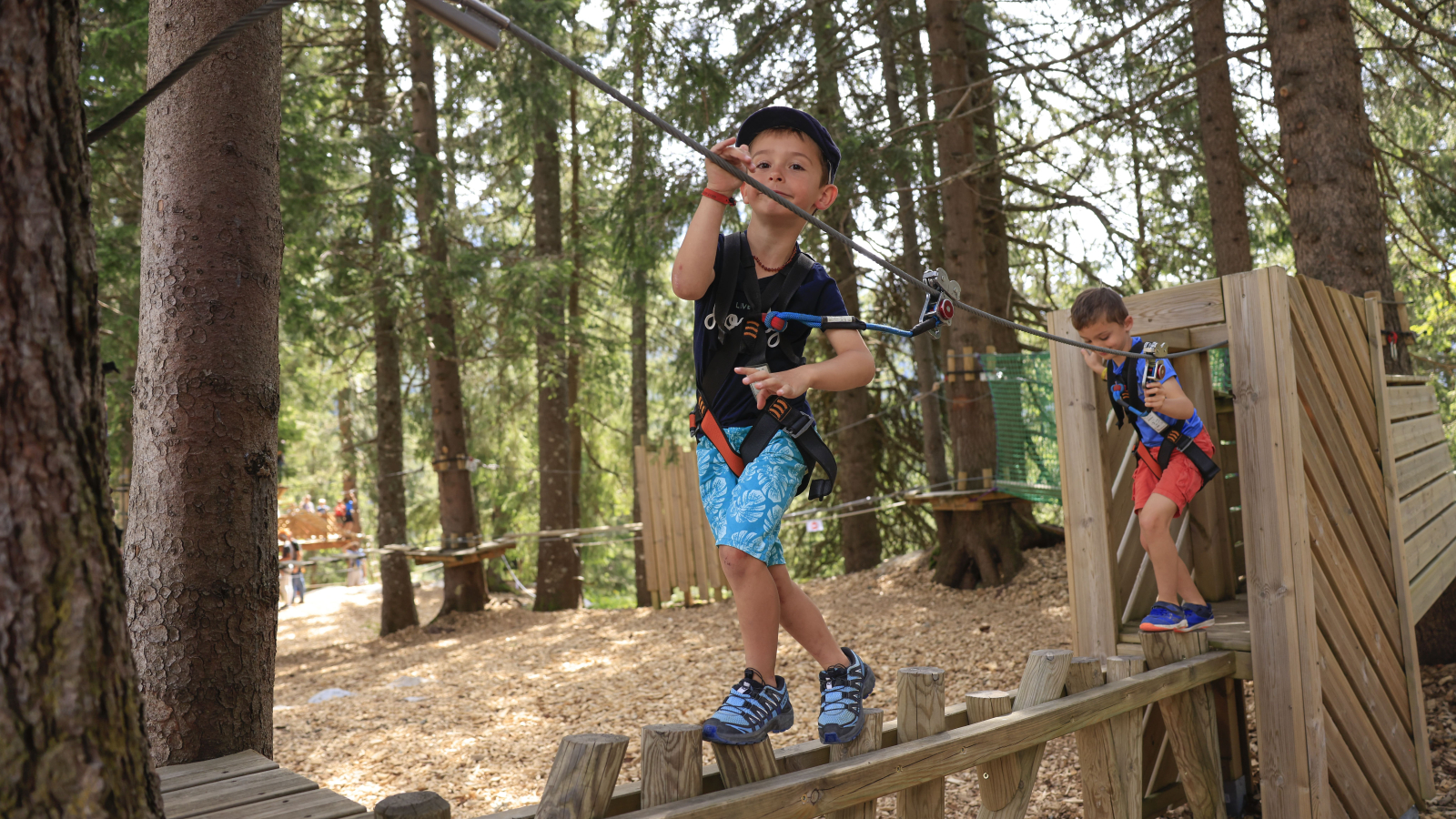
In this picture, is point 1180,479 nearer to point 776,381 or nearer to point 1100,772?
point 1100,772

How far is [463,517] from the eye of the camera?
1138 cm

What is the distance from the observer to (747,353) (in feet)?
8.00

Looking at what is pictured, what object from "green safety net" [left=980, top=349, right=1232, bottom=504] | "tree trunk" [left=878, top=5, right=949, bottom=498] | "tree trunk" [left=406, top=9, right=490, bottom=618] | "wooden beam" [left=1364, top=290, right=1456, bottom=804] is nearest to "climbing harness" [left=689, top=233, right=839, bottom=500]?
"wooden beam" [left=1364, top=290, right=1456, bottom=804]

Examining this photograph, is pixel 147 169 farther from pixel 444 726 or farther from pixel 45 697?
pixel 444 726

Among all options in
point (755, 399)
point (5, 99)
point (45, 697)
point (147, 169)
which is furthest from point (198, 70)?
point (45, 697)

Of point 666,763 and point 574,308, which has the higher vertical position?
point 574,308

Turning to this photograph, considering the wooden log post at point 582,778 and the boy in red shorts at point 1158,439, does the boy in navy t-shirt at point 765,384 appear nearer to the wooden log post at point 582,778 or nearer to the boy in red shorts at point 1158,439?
the wooden log post at point 582,778

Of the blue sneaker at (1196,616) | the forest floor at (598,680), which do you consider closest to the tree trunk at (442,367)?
the forest floor at (598,680)

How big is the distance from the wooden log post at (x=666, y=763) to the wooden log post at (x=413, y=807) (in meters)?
0.45

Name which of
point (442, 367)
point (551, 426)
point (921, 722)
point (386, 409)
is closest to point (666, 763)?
point (921, 722)

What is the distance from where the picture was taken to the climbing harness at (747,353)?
237 centimetres

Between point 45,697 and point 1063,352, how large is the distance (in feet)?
12.6

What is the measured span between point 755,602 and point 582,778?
0.59 meters

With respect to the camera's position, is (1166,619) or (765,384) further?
(1166,619)
